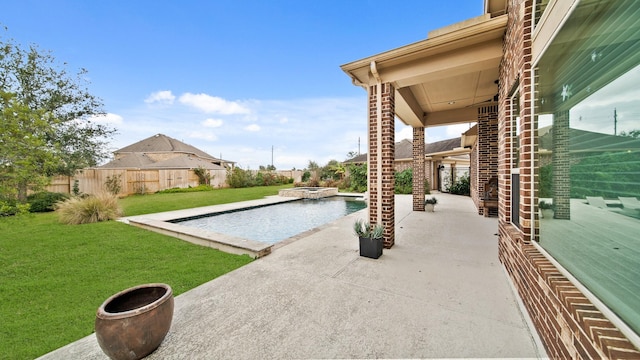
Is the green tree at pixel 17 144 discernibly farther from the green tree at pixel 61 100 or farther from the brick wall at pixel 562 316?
the green tree at pixel 61 100

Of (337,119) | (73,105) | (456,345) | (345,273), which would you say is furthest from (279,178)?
(456,345)

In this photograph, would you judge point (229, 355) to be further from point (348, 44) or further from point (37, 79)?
point (37, 79)

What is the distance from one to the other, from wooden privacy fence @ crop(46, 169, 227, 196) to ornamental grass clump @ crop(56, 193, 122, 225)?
6607mm

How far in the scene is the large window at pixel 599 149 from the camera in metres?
1.12

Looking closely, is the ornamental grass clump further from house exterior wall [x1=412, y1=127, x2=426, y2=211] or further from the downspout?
house exterior wall [x1=412, y1=127, x2=426, y2=211]

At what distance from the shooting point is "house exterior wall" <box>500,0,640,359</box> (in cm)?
120

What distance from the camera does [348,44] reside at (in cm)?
1150

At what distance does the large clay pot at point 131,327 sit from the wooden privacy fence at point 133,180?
15166mm

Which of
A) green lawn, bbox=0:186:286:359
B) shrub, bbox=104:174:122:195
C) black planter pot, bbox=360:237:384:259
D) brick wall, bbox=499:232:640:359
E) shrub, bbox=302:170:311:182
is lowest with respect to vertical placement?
green lawn, bbox=0:186:286:359

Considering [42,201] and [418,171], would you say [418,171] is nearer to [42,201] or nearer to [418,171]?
[418,171]

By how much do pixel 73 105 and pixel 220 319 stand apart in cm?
1684

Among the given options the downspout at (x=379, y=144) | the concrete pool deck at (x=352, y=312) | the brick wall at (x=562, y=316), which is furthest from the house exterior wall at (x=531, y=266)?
the downspout at (x=379, y=144)

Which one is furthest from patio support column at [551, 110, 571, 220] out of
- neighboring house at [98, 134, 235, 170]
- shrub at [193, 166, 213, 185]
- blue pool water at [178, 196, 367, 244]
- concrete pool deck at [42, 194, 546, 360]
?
neighboring house at [98, 134, 235, 170]

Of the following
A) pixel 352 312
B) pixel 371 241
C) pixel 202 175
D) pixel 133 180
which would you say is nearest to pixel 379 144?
pixel 371 241
